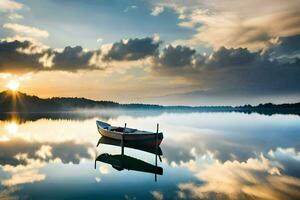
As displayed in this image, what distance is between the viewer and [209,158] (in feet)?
108

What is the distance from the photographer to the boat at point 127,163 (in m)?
26.0

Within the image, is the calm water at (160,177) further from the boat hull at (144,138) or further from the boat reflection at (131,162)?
the boat hull at (144,138)

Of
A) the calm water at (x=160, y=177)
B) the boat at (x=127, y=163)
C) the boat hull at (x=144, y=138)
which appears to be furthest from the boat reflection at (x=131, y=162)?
the calm water at (x=160, y=177)

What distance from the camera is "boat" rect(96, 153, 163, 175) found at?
25977 millimetres

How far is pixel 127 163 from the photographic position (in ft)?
97.7

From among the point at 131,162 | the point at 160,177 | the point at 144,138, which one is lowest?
the point at 131,162

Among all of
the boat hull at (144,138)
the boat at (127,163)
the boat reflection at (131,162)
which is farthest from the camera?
the boat hull at (144,138)

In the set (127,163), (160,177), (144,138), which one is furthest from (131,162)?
(144,138)

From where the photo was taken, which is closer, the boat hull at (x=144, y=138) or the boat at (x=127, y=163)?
the boat at (x=127, y=163)

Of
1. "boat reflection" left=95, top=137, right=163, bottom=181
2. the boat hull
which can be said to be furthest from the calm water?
the boat hull

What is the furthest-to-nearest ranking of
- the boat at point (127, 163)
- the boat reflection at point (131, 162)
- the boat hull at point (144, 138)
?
the boat hull at point (144, 138) < the boat reflection at point (131, 162) < the boat at point (127, 163)

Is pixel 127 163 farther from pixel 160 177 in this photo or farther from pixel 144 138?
pixel 144 138

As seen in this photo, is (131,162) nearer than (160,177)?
No

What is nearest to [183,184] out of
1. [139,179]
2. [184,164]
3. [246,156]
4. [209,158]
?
[139,179]
